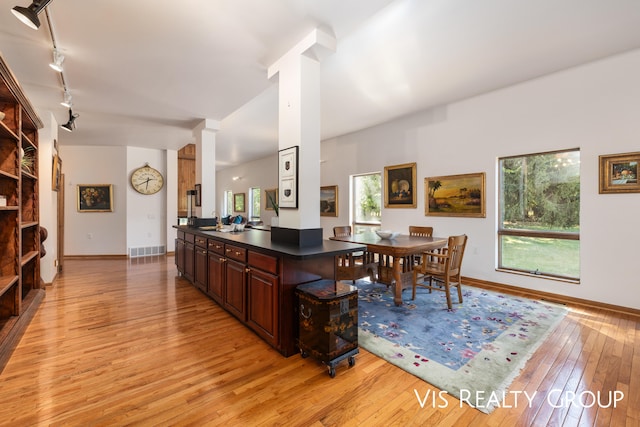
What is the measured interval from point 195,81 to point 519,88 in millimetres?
4254

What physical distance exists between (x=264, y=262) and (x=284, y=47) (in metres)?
2.00

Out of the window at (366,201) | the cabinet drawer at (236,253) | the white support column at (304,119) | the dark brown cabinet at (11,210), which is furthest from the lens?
the window at (366,201)

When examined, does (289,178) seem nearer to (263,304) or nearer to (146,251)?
(263,304)

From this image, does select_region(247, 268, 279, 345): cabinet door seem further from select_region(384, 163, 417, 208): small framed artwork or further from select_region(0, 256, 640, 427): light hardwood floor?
select_region(384, 163, 417, 208): small framed artwork

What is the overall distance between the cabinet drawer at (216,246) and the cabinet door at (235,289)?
8.5 inches

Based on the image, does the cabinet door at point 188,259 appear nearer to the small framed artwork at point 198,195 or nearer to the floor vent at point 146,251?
the small framed artwork at point 198,195

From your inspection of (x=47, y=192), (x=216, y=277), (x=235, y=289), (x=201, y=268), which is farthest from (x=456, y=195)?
(x=47, y=192)

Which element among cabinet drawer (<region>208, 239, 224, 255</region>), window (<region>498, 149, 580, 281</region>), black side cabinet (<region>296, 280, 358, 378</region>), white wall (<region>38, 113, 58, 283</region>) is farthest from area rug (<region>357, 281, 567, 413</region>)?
white wall (<region>38, 113, 58, 283</region>)

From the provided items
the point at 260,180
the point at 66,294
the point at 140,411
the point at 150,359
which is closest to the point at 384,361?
the point at 140,411

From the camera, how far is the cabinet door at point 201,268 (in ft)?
12.0

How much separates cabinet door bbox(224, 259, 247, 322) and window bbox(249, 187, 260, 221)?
691 cm

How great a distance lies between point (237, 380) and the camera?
2.01 meters

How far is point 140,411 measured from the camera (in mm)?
1701

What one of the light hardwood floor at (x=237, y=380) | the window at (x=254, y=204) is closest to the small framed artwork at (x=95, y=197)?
the window at (x=254, y=204)
